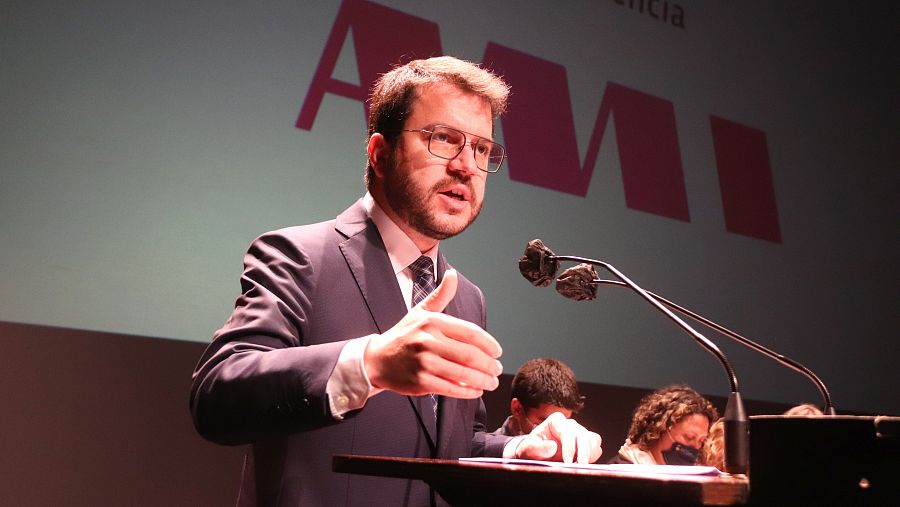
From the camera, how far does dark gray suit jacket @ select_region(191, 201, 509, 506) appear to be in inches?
49.9

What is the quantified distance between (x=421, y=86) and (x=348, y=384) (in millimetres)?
922

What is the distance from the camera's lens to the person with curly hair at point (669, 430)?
369 centimetres

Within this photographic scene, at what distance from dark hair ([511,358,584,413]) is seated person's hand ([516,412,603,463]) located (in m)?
1.91

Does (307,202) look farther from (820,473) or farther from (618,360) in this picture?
(820,473)

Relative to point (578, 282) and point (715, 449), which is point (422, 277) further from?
point (715, 449)

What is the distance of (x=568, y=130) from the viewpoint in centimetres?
414

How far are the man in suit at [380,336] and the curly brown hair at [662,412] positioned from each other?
187 cm

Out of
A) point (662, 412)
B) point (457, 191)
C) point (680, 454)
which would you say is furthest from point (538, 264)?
point (680, 454)

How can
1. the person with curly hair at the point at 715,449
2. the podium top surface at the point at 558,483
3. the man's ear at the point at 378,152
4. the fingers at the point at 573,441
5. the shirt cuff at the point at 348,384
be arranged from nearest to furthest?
the podium top surface at the point at 558,483 < the shirt cuff at the point at 348,384 < the fingers at the point at 573,441 < the man's ear at the point at 378,152 < the person with curly hair at the point at 715,449

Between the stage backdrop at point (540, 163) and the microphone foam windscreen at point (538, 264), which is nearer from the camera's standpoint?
the microphone foam windscreen at point (538, 264)

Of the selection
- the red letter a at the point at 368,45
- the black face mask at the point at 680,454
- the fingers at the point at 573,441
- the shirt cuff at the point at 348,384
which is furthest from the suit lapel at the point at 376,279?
the black face mask at the point at 680,454

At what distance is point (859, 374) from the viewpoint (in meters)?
4.97

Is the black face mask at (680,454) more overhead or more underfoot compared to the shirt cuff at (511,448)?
more overhead

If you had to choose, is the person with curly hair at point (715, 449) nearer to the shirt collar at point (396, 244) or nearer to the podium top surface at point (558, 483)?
the shirt collar at point (396, 244)
